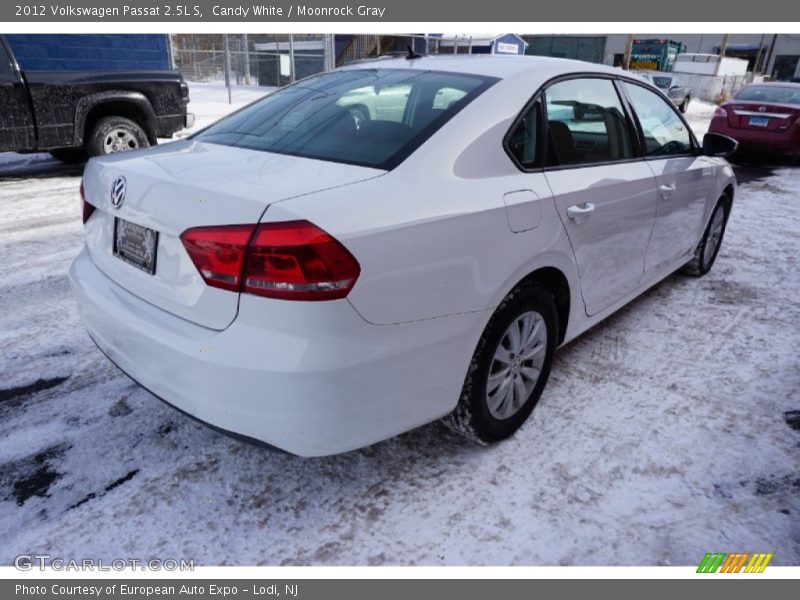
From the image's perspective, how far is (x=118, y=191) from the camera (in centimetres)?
214

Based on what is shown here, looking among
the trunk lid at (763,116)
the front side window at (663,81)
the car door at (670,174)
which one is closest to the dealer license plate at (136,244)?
the car door at (670,174)

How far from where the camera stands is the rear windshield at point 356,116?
2201 mm

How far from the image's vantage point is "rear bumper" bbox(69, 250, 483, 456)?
174 centimetres

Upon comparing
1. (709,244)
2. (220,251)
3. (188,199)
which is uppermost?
(188,199)

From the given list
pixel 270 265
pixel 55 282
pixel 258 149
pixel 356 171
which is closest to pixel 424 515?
pixel 270 265

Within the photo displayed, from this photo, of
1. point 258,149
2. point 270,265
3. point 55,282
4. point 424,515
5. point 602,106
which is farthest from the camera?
point 55,282

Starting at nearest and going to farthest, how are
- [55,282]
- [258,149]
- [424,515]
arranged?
[424,515]
[258,149]
[55,282]

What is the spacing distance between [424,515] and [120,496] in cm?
117

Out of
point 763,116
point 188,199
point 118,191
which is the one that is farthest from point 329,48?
point 188,199

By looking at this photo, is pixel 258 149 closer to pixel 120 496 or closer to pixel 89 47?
pixel 120 496

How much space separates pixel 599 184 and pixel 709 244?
2.54 metres

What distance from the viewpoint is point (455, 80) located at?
260 centimetres

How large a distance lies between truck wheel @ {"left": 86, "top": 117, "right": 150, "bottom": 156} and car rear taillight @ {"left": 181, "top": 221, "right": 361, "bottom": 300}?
611 centimetres

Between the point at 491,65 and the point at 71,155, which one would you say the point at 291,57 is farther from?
the point at 491,65
